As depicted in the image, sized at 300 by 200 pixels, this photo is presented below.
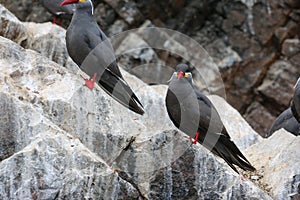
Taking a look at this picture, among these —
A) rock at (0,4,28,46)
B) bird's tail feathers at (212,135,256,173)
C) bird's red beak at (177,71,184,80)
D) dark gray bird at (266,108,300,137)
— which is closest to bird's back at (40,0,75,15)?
rock at (0,4,28,46)

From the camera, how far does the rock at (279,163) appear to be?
10.6 meters

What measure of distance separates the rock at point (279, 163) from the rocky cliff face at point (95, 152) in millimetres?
15

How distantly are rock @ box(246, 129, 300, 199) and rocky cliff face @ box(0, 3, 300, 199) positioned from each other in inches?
0.6

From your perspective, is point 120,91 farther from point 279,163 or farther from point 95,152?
point 279,163

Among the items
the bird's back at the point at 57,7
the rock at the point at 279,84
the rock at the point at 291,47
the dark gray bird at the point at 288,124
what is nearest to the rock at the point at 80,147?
the dark gray bird at the point at 288,124

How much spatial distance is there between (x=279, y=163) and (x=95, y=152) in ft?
8.99

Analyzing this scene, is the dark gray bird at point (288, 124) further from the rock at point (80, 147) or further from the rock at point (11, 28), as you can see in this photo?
the rock at point (11, 28)

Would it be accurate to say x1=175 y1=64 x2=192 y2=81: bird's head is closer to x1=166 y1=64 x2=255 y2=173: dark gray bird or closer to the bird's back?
x1=166 y1=64 x2=255 y2=173: dark gray bird

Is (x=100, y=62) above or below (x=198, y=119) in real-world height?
above

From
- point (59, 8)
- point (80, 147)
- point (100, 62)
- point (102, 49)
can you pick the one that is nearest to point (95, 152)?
point (80, 147)

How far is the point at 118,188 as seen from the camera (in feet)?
32.3

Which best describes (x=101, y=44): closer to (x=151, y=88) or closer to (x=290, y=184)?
(x=151, y=88)

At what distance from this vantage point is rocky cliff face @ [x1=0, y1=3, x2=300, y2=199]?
30.9 ft

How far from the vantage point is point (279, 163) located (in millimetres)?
11109
